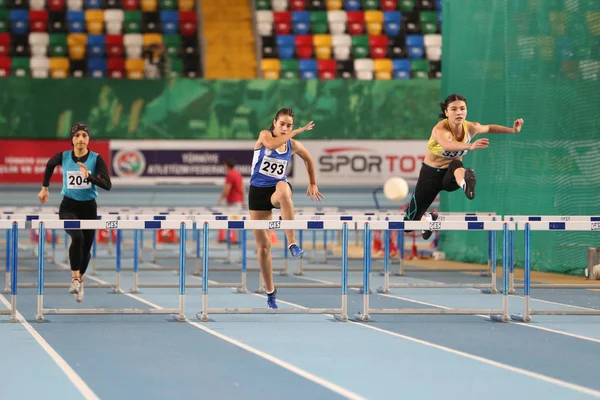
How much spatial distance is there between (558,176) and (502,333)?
7573 mm

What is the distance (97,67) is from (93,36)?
1.18m

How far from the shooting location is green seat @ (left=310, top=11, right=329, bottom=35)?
27.5 m

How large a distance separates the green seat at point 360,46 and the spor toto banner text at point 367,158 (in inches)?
136

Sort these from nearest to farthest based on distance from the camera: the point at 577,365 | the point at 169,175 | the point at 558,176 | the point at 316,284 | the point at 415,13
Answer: the point at 577,365 → the point at 316,284 → the point at 558,176 → the point at 169,175 → the point at 415,13

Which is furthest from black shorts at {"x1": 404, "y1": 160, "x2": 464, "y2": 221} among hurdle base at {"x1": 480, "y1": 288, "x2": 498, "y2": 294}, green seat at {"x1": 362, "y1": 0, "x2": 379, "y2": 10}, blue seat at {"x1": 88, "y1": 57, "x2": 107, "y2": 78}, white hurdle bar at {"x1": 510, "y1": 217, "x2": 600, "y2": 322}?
green seat at {"x1": 362, "y1": 0, "x2": 379, "y2": 10}

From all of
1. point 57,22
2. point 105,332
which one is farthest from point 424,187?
point 57,22

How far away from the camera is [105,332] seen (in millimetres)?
8789

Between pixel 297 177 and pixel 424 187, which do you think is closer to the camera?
pixel 424 187

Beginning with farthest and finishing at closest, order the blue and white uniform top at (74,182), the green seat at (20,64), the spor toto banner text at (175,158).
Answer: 1. the green seat at (20,64)
2. the spor toto banner text at (175,158)
3. the blue and white uniform top at (74,182)

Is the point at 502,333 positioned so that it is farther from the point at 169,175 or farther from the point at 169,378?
the point at 169,175

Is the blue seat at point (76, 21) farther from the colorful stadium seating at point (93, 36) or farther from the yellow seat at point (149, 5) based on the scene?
the yellow seat at point (149, 5)

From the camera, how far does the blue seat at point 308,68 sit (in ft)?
84.9

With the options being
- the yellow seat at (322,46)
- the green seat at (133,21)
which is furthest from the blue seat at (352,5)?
the green seat at (133,21)

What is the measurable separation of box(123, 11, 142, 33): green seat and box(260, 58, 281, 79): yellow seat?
10.1ft
